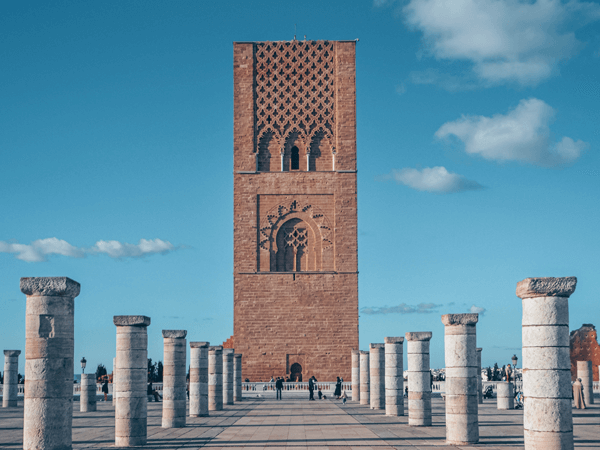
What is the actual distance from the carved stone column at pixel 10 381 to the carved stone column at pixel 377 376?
12258 millimetres

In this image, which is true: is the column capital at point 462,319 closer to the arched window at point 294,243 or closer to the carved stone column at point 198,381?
the carved stone column at point 198,381

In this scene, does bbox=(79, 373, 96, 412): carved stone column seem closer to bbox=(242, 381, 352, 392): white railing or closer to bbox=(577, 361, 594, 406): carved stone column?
bbox=(242, 381, 352, 392): white railing

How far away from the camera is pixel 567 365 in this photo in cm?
912

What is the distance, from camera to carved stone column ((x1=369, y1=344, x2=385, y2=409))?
2064 centimetres

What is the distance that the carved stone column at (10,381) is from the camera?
964 inches

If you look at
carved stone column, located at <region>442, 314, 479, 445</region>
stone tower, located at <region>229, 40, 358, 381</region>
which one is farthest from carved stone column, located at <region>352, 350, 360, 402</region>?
carved stone column, located at <region>442, 314, 479, 445</region>

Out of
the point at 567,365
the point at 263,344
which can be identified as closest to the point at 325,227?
the point at 263,344

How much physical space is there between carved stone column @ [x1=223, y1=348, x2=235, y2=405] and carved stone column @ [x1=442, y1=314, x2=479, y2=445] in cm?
1242

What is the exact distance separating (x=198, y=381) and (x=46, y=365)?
9002 mm

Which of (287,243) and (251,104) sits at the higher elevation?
(251,104)

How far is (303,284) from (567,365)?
2463 cm

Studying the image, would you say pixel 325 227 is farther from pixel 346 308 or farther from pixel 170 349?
pixel 170 349

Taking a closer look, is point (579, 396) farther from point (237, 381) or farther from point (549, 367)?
point (549, 367)

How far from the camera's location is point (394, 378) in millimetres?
17953
